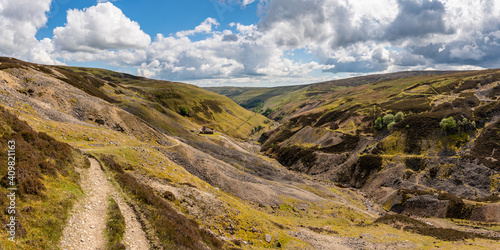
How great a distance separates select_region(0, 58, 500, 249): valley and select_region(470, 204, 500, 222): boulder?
291 millimetres

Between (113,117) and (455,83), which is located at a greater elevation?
(455,83)

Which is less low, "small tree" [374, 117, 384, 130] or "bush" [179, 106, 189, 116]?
"bush" [179, 106, 189, 116]

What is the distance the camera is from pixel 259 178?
2904 inches

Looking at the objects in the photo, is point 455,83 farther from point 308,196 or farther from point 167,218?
point 167,218

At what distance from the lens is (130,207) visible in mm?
23453

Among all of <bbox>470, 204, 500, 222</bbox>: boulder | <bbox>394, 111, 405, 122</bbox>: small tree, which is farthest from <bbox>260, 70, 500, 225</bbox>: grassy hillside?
<bbox>470, 204, 500, 222</bbox>: boulder

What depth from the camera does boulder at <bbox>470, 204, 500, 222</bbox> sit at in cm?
5719

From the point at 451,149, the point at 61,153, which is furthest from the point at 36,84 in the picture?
the point at 451,149

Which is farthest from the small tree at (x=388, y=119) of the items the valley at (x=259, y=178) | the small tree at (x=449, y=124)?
the small tree at (x=449, y=124)

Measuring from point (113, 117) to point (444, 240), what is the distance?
8576cm

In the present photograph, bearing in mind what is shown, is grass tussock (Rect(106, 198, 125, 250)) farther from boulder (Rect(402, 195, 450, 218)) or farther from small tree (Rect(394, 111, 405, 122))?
small tree (Rect(394, 111, 405, 122))

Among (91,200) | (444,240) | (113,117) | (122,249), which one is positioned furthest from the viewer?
(113,117)

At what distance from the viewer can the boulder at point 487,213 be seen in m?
57.2

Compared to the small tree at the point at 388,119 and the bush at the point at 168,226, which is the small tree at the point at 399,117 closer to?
the small tree at the point at 388,119
